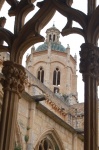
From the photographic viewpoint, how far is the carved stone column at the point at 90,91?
3863 mm

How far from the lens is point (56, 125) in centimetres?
1338

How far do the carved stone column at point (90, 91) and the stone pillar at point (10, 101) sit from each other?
33.0 inches

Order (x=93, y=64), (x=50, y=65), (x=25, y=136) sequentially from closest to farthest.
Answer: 1. (x=93, y=64)
2. (x=25, y=136)
3. (x=50, y=65)

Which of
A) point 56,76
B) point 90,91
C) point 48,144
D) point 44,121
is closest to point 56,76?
point 56,76

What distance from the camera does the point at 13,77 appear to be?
4.56 metres

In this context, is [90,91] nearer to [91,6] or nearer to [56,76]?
[91,6]

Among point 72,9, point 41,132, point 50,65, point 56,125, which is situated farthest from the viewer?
point 50,65

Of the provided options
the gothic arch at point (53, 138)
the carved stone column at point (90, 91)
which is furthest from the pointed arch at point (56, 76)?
the carved stone column at point (90, 91)

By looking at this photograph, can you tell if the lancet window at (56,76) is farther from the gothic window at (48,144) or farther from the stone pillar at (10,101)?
the stone pillar at (10,101)

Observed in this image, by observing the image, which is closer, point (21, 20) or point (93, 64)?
point (93, 64)

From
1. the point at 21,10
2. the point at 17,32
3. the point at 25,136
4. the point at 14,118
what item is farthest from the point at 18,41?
the point at 25,136

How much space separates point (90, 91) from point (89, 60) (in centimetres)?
37

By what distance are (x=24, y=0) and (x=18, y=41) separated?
65cm

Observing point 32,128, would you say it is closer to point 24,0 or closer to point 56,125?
point 56,125
